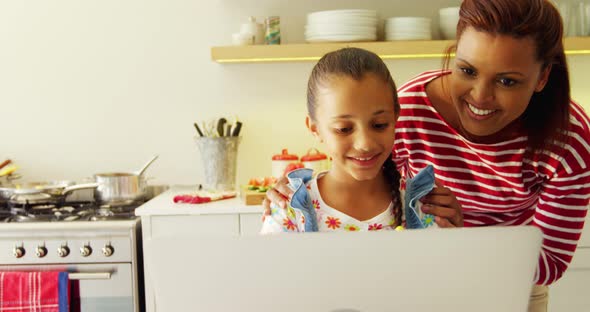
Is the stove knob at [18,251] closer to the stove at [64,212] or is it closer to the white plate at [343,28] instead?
the stove at [64,212]

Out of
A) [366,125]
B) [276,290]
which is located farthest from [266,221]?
[276,290]

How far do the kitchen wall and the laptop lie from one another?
2.15m

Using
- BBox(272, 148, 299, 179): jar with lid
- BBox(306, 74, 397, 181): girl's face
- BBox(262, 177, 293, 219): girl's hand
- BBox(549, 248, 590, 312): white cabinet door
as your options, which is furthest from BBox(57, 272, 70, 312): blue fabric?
BBox(549, 248, 590, 312): white cabinet door

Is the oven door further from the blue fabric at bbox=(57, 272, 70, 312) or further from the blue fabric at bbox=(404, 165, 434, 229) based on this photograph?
the blue fabric at bbox=(404, 165, 434, 229)

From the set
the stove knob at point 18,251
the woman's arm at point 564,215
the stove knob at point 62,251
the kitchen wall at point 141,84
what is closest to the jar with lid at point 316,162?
the kitchen wall at point 141,84

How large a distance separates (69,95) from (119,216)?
0.77 metres

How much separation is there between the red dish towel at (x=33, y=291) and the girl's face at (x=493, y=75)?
1.61 m

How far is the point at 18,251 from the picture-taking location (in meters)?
2.17

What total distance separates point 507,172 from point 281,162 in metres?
1.33

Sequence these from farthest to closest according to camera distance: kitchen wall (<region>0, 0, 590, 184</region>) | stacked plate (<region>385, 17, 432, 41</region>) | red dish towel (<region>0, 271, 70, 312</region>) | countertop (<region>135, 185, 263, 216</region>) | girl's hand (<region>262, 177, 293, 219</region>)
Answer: kitchen wall (<region>0, 0, 590, 184</region>)
stacked plate (<region>385, 17, 432, 41</region>)
countertop (<region>135, 185, 263, 216</region>)
red dish towel (<region>0, 271, 70, 312</region>)
girl's hand (<region>262, 177, 293, 219</region>)

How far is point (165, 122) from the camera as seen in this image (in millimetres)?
2781

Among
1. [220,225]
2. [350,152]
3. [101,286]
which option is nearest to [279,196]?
[350,152]

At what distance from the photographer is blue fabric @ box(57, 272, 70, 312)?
2.14 meters

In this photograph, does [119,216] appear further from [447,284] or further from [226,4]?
[447,284]
